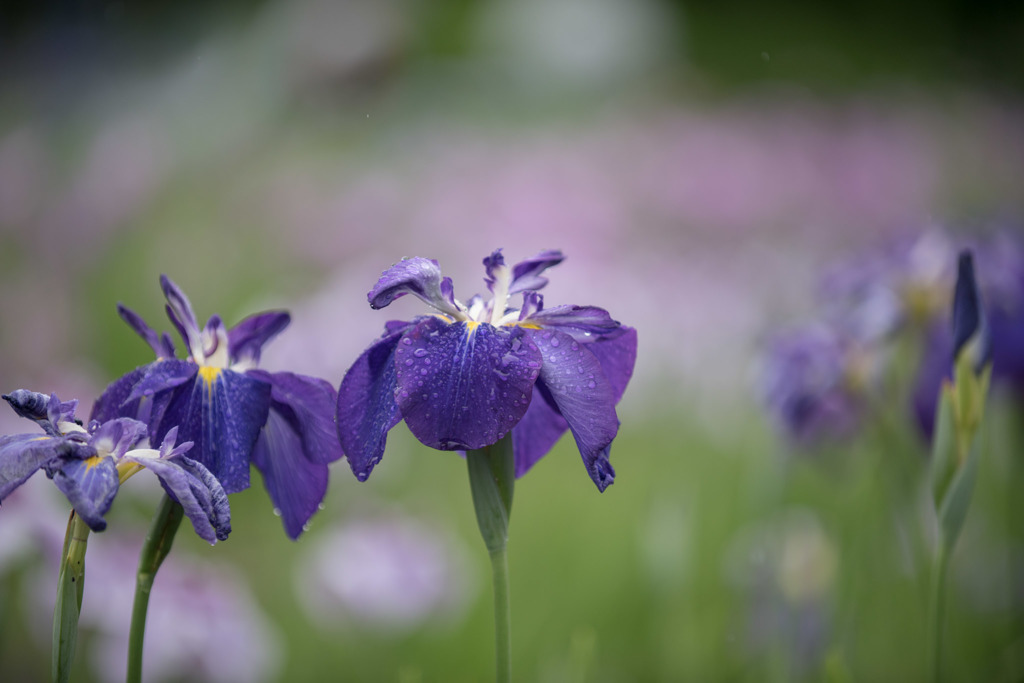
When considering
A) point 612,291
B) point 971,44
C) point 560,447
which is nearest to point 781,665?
point 560,447

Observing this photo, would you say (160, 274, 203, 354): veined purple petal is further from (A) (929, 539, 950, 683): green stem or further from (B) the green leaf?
(A) (929, 539, 950, 683): green stem

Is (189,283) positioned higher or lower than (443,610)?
higher

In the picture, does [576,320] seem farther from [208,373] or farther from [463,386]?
[208,373]

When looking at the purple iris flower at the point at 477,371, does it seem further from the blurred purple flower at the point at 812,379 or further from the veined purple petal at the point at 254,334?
the blurred purple flower at the point at 812,379

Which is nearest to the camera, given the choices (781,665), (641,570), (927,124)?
(781,665)

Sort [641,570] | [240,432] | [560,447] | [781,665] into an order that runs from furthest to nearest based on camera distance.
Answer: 1. [560,447]
2. [641,570]
3. [781,665]
4. [240,432]

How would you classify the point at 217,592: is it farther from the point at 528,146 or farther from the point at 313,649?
the point at 528,146

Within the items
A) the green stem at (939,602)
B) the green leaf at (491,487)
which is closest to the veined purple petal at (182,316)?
the green leaf at (491,487)
